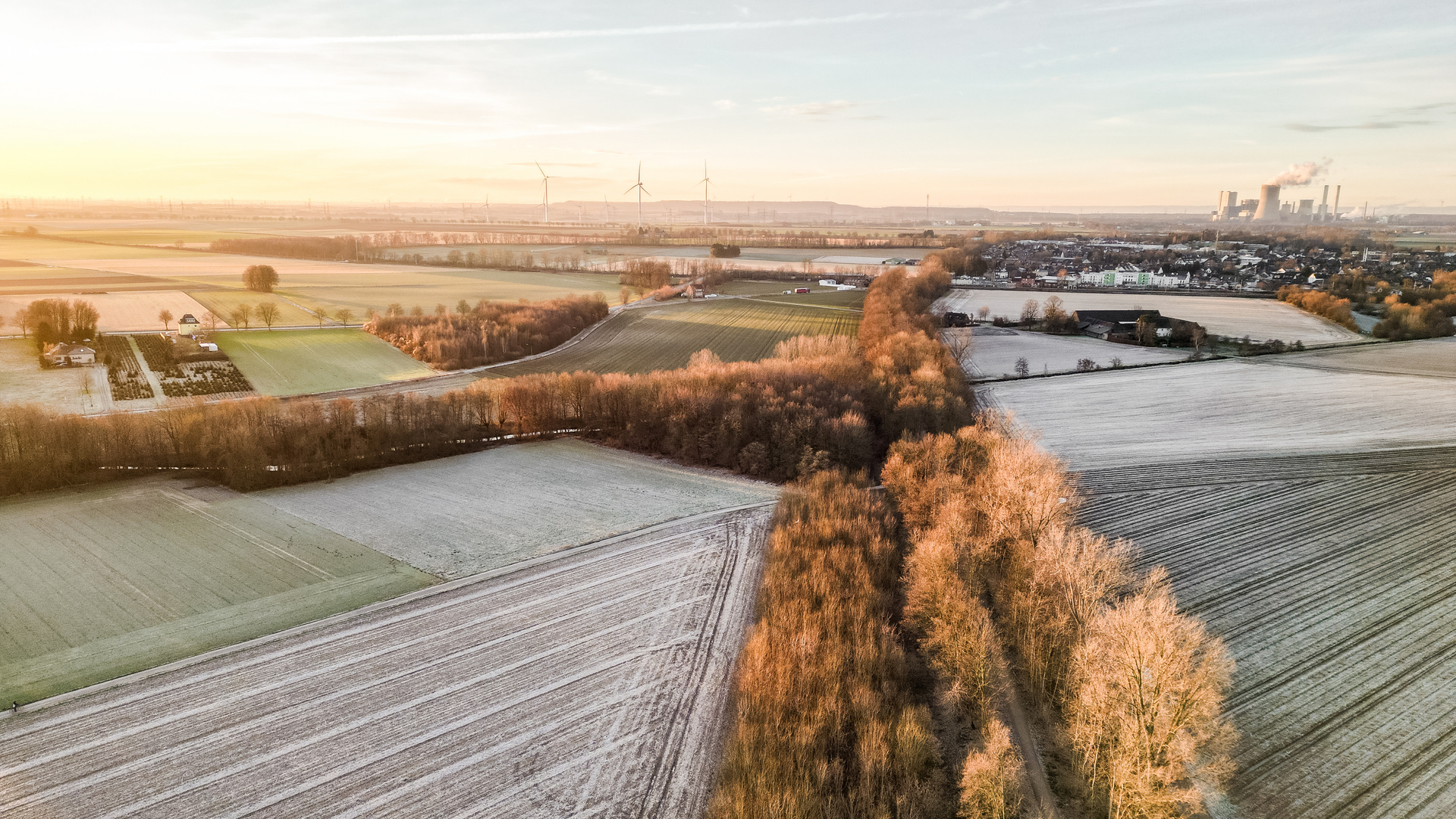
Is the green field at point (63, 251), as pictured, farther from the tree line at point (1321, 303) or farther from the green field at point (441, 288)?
the tree line at point (1321, 303)

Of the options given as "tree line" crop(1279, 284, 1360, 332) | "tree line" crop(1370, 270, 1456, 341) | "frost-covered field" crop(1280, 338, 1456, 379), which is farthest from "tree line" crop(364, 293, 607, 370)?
"tree line" crop(1370, 270, 1456, 341)

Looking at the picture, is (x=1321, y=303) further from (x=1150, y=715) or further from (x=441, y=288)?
(x=441, y=288)

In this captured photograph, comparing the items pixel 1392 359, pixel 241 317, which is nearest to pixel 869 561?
pixel 1392 359

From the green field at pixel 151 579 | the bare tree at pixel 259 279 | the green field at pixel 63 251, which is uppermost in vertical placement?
the green field at pixel 63 251

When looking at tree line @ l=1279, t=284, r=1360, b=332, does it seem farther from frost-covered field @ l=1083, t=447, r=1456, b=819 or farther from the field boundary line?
the field boundary line

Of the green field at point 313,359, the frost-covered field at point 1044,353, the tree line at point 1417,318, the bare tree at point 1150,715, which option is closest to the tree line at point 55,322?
the green field at point 313,359
